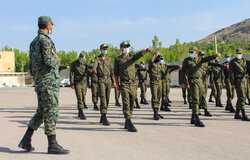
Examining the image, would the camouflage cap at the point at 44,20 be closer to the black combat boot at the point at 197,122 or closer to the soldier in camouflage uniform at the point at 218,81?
the black combat boot at the point at 197,122

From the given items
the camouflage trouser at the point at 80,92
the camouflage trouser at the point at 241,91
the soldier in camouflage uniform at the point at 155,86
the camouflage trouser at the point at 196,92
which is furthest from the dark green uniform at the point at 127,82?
the camouflage trouser at the point at 241,91

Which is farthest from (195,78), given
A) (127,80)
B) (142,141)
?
(142,141)

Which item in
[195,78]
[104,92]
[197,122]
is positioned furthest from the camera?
[104,92]

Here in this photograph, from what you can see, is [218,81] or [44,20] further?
[218,81]

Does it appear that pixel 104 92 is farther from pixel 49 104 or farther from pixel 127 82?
pixel 49 104

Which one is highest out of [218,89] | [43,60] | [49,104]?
[43,60]

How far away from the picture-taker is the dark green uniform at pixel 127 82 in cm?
698

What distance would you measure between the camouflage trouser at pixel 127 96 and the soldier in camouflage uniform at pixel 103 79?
92 centimetres

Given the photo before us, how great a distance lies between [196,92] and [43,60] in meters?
4.27

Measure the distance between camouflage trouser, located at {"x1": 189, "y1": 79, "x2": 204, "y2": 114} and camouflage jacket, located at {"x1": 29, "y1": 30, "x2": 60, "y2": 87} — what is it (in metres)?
4.01

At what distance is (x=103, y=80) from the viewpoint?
789 centimetres

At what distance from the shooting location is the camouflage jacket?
456cm

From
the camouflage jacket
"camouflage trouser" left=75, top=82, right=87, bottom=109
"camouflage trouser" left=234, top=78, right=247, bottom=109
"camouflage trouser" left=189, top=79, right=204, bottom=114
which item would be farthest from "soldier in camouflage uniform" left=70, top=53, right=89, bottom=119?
"camouflage trouser" left=234, top=78, right=247, bottom=109

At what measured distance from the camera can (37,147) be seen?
5172 millimetres
